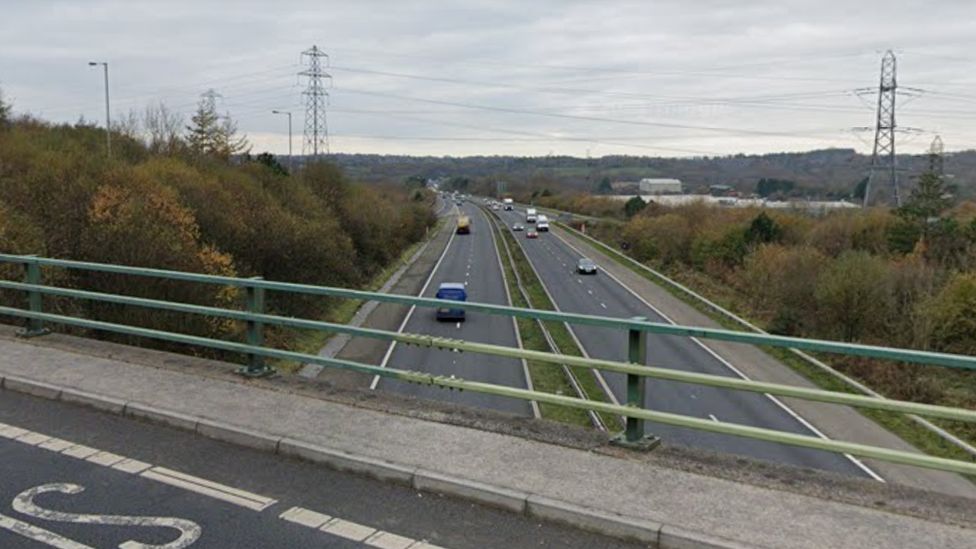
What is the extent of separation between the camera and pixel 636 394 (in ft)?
18.8

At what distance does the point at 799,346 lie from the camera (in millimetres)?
5148

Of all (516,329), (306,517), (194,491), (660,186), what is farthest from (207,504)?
(660,186)

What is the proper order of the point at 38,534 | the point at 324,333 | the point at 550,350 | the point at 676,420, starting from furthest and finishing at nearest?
the point at 550,350 < the point at 324,333 < the point at 676,420 < the point at 38,534

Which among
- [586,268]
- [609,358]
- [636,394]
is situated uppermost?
[636,394]

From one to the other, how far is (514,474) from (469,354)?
34067 mm

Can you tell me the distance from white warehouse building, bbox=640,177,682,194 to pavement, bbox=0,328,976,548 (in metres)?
152

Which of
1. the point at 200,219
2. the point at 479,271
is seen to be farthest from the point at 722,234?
the point at 200,219

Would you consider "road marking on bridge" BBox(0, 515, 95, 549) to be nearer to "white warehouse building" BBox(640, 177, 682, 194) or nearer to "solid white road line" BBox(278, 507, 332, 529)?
"solid white road line" BBox(278, 507, 332, 529)

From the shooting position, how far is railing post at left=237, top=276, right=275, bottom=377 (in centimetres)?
732

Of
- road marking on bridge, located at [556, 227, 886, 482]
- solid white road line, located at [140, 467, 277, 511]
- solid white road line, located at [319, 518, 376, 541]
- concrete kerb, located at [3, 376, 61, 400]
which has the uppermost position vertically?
concrete kerb, located at [3, 376, 61, 400]

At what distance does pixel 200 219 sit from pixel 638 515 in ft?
95.9

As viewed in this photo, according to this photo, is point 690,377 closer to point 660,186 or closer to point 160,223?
point 160,223

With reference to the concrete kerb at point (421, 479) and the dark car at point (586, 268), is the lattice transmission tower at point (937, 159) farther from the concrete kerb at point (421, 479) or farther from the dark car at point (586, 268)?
the concrete kerb at point (421, 479)

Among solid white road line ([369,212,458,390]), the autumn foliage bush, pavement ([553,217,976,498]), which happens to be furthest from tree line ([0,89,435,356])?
the autumn foliage bush
